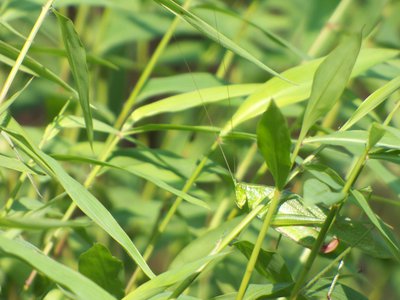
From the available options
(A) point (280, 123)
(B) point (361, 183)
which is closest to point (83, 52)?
(A) point (280, 123)

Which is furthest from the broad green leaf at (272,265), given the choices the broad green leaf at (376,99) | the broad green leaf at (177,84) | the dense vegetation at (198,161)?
the broad green leaf at (177,84)

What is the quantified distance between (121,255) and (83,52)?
0.63 meters

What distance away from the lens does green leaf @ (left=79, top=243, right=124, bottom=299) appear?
1.83 ft

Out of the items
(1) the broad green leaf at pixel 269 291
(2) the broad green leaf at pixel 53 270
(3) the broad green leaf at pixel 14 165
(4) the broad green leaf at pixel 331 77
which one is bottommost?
(2) the broad green leaf at pixel 53 270

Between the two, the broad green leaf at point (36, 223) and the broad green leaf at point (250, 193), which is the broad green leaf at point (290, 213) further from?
the broad green leaf at point (36, 223)

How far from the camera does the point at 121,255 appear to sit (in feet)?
3.68

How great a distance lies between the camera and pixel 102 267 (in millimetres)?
568

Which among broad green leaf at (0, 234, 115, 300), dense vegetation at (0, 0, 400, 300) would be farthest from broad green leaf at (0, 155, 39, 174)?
broad green leaf at (0, 234, 115, 300)

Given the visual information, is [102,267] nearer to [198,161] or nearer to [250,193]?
[250,193]

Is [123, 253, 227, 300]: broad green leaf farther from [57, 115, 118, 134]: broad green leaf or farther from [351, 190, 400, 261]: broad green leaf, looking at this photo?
[57, 115, 118, 134]: broad green leaf

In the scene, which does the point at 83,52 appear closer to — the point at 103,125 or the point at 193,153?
the point at 103,125

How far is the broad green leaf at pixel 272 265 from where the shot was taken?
1.79ft

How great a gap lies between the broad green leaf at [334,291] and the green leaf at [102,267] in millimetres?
139

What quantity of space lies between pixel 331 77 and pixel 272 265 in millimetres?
161
